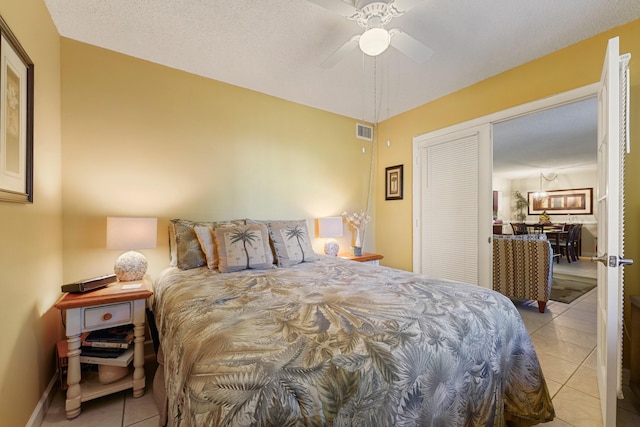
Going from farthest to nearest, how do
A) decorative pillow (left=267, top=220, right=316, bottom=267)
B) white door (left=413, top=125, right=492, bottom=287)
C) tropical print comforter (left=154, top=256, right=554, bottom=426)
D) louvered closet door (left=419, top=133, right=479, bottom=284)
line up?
1. louvered closet door (left=419, top=133, right=479, bottom=284)
2. white door (left=413, top=125, right=492, bottom=287)
3. decorative pillow (left=267, top=220, right=316, bottom=267)
4. tropical print comforter (left=154, top=256, right=554, bottom=426)

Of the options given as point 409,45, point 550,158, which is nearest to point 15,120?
point 409,45

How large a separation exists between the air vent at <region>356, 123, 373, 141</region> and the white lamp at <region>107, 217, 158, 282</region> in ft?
9.52

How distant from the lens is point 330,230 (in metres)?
3.27

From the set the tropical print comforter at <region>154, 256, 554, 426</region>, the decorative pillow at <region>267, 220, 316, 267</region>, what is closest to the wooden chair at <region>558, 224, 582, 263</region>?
the tropical print comforter at <region>154, 256, 554, 426</region>

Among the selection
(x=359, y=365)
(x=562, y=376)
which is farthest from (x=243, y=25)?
(x=562, y=376)

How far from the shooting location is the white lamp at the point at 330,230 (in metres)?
3.25

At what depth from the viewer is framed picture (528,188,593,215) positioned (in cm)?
721

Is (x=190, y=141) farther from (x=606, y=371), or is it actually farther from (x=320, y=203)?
(x=606, y=371)

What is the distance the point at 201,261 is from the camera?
7.06 feet

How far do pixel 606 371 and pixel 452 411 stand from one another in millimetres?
1017

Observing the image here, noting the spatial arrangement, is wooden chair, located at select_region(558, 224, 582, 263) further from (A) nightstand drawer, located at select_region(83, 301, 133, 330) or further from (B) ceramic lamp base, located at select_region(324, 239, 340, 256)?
(A) nightstand drawer, located at select_region(83, 301, 133, 330)

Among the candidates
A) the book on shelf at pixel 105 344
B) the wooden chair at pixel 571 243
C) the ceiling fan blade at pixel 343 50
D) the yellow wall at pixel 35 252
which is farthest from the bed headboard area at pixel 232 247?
the wooden chair at pixel 571 243

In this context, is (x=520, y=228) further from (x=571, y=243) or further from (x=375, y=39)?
(x=375, y=39)

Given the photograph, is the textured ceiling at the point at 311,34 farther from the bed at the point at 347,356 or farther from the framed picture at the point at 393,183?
the bed at the point at 347,356
